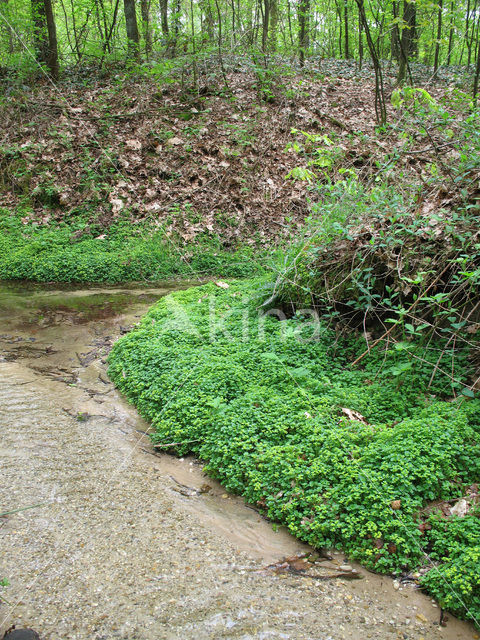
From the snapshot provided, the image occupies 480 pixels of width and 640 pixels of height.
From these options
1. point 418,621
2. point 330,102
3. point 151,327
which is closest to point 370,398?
point 418,621

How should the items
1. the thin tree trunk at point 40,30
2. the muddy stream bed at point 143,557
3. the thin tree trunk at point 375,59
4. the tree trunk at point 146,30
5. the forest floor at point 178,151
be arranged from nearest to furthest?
the muddy stream bed at point 143,557 → the thin tree trunk at point 375,59 → the forest floor at point 178,151 → the thin tree trunk at point 40,30 → the tree trunk at point 146,30

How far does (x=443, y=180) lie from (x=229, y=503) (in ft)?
12.3

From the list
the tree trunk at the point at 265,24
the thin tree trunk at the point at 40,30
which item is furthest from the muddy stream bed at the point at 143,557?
the tree trunk at the point at 265,24

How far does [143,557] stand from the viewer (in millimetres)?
2846

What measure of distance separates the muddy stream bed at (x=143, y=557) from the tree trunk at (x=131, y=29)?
1259cm

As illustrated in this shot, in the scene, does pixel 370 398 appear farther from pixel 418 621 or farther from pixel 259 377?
pixel 418 621

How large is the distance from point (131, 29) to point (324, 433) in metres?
14.5

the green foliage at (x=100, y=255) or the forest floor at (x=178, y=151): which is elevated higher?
the forest floor at (x=178, y=151)

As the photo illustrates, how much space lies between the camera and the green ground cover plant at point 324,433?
274 centimetres

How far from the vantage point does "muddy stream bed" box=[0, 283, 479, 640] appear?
94.3 inches

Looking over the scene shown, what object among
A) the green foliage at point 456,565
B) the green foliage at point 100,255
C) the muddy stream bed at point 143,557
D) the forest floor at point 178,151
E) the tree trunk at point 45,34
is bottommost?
the muddy stream bed at point 143,557

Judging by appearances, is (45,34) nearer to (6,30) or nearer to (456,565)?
(6,30)

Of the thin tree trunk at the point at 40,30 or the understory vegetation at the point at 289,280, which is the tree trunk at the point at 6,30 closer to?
the understory vegetation at the point at 289,280

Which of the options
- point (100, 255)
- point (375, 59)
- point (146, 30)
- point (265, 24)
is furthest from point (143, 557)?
point (146, 30)
